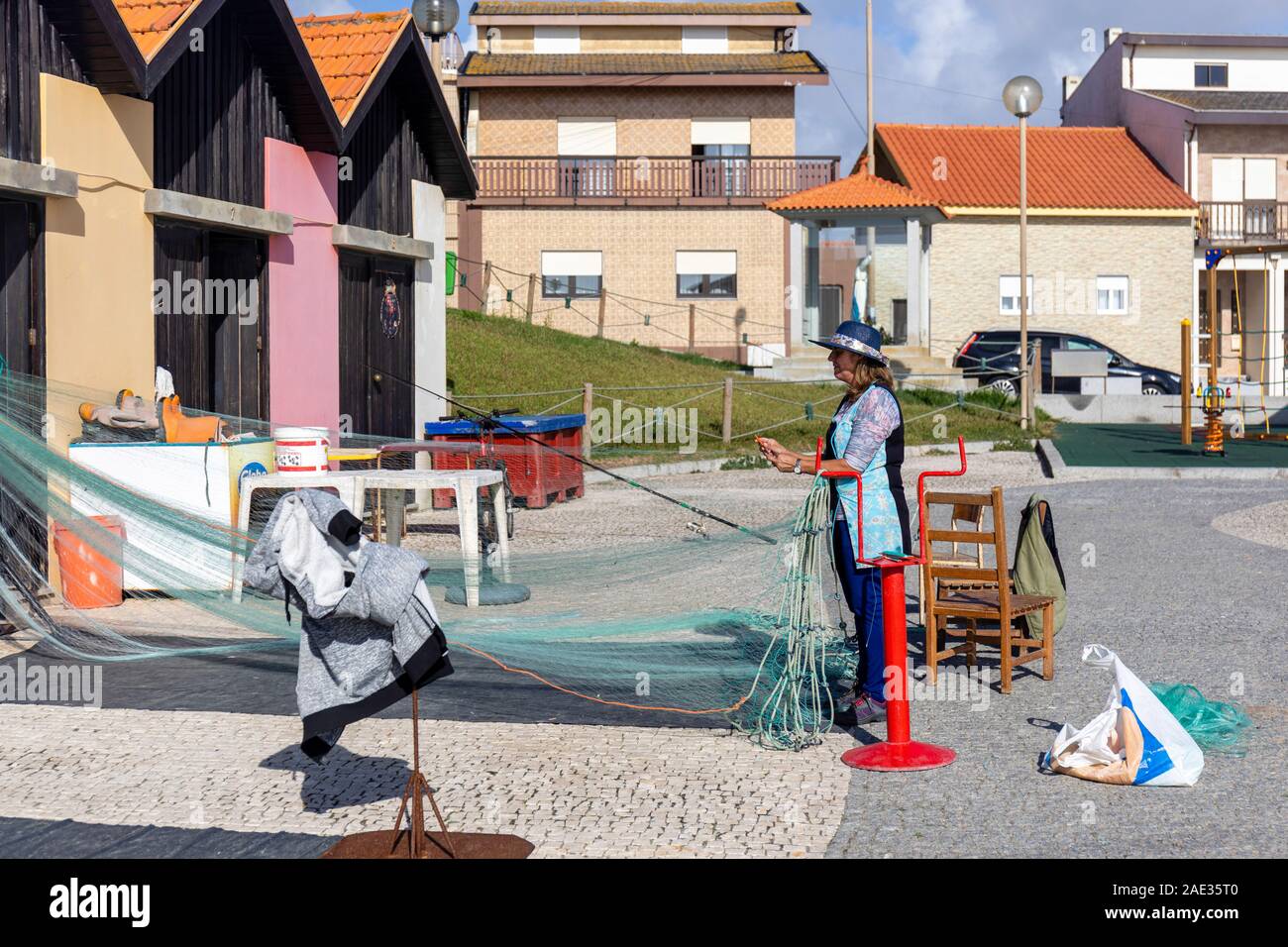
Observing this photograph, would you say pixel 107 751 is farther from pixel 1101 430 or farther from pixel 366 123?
pixel 1101 430

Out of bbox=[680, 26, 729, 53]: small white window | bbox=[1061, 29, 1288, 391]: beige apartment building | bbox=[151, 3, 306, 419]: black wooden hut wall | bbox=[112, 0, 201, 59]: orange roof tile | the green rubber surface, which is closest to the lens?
bbox=[112, 0, 201, 59]: orange roof tile

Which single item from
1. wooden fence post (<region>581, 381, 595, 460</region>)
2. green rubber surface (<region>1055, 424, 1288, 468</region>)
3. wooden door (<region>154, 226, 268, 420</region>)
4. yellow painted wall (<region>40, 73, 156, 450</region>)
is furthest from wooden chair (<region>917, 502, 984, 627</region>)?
green rubber surface (<region>1055, 424, 1288, 468</region>)

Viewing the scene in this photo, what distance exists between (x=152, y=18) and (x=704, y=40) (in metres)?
29.3

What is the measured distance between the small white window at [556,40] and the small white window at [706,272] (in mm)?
6998

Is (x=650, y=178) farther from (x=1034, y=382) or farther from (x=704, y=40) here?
(x=1034, y=382)

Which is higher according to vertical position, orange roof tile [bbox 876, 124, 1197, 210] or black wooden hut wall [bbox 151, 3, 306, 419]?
orange roof tile [bbox 876, 124, 1197, 210]

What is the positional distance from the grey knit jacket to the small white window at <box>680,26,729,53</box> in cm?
3537

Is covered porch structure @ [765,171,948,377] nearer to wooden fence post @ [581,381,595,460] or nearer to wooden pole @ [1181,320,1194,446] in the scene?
wooden pole @ [1181,320,1194,446]

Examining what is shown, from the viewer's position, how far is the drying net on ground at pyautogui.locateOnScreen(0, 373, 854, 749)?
7.27m

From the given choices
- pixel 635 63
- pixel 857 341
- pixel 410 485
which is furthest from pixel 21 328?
pixel 635 63

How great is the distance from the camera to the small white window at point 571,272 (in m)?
36.5

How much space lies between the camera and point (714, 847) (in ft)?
17.7

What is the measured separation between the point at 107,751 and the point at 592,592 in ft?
8.12
